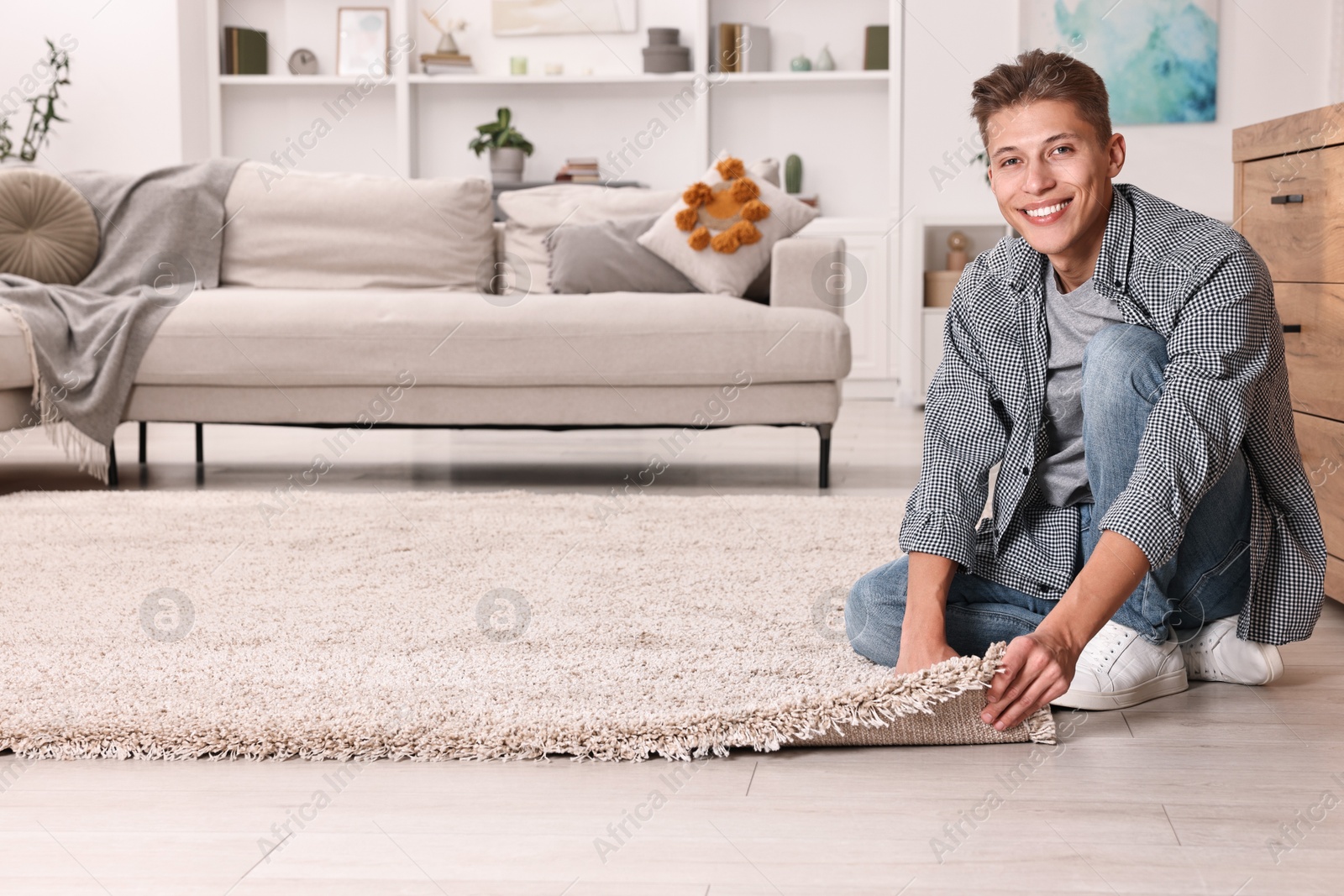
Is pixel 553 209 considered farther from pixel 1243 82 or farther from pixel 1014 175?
pixel 1243 82

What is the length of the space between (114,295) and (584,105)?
2.83 meters

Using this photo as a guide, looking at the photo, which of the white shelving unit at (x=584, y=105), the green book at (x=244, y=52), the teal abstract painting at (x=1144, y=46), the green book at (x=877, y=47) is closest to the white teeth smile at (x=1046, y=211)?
the teal abstract painting at (x=1144, y=46)

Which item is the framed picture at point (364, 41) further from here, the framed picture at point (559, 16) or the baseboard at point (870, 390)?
the baseboard at point (870, 390)

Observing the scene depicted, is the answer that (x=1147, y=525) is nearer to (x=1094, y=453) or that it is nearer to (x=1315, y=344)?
(x=1094, y=453)

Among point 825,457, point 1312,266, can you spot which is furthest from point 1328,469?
point 825,457

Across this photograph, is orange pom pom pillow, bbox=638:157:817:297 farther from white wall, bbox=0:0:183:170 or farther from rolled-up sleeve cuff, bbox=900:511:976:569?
white wall, bbox=0:0:183:170

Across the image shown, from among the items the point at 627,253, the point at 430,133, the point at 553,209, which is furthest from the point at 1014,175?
the point at 430,133

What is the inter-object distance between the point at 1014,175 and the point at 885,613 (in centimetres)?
50

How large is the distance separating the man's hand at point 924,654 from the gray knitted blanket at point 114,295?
234cm

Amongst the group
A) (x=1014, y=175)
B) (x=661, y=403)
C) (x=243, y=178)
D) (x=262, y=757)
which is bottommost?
(x=262, y=757)

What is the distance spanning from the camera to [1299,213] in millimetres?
1759

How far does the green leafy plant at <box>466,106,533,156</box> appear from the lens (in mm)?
5488

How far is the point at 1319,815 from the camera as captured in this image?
3.59 ft

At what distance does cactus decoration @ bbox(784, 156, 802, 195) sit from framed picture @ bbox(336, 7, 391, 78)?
183 cm
